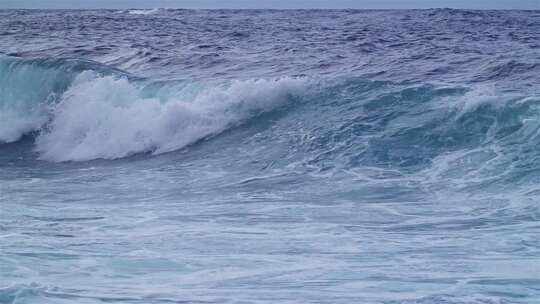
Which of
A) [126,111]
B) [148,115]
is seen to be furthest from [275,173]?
[126,111]

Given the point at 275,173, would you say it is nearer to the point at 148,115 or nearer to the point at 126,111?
the point at 148,115

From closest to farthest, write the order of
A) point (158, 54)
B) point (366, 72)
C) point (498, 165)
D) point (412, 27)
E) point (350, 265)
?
point (350, 265) → point (498, 165) → point (366, 72) → point (158, 54) → point (412, 27)

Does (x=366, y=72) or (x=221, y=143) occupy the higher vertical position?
(x=366, y=72)

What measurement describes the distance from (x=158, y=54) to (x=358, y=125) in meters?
8.23

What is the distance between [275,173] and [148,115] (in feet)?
12.8

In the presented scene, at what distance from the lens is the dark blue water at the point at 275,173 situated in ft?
16.9

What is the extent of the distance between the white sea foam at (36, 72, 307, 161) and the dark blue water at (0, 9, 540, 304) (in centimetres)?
4

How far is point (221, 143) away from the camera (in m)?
11.5

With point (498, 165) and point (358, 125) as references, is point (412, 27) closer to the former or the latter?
A: point (358, 125)

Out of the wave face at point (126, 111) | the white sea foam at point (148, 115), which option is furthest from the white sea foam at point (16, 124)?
the white sea foam at point (148, 115)

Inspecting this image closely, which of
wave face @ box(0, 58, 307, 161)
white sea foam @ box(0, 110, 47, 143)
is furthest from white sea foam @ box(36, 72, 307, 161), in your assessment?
white sea foam @ box(0, 110, 47, 143)

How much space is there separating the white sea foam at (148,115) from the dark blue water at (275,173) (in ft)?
0.12

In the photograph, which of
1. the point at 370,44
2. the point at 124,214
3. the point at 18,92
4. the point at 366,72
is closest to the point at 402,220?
the point at 124,214

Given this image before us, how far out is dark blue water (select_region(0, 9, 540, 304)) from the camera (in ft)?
16.9
